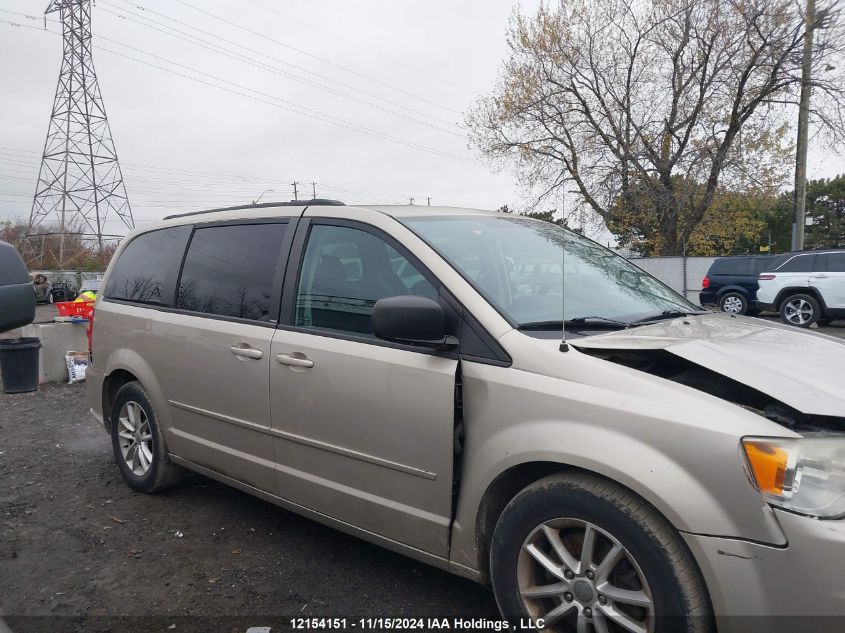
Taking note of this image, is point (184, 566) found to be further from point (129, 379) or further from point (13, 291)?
point (13, 291)

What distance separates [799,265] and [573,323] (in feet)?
45.1

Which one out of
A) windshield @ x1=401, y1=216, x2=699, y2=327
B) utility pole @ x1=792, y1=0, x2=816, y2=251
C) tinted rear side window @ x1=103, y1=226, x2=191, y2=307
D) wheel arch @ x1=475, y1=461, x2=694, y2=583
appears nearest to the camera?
wheel arch @ x1=475, y1=461, x2=694, y2=583

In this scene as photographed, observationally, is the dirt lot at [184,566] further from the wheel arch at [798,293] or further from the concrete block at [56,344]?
the wheel arch at [798,293]

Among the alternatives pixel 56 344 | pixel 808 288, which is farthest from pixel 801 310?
pixel 56 344

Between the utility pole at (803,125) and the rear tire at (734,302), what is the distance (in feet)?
8.01

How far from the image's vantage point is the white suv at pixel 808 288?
42.7 ft

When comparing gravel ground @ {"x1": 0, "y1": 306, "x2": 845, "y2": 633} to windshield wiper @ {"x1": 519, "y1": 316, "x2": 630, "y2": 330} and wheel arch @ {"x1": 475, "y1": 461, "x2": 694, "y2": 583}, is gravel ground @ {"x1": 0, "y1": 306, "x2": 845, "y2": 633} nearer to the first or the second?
wheel arch @ {"x1": 475, "y1": 461, "x2": 694, "y2": 583}

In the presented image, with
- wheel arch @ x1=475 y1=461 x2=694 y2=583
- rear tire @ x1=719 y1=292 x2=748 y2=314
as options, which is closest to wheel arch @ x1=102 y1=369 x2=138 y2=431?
wheel arch @ x1=475 y1=461 x2=694 y2=583

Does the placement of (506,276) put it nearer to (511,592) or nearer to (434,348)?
(434,348)

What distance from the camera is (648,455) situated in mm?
1878

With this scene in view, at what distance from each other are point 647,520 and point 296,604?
5.51 feet

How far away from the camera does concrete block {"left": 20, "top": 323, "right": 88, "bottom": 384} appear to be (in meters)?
8.12

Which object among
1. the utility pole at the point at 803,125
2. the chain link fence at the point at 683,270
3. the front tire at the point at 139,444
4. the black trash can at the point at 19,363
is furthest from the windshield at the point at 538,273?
the chain link fence at the point at 683,270

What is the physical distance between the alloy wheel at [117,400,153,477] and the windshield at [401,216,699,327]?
242 cm
